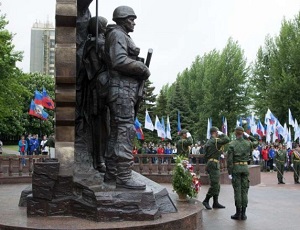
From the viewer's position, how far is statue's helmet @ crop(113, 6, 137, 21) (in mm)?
7781

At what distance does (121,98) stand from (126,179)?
1297 mm

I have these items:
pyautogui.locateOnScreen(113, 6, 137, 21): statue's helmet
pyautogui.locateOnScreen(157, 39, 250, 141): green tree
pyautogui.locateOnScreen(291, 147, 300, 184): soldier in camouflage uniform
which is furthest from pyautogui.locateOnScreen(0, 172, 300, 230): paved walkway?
pyautogui.locateOnScreen(157, 39, 250, 141): green tree

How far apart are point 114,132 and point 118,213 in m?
1.35

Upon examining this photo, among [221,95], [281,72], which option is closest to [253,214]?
[281,72]

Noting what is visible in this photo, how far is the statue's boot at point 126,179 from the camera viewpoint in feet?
24.0

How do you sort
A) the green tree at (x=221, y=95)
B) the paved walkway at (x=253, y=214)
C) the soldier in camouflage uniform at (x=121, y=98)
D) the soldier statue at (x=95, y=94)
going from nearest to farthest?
the soldier in camouflage uniform at (x=121, y=98) → the paved walkway at (x=253, y=214) → the soldier statue at (x=95, y=94) → the green tree at (x=221, y=95)

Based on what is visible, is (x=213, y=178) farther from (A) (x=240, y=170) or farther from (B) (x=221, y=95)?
(B) (x=221, y=95)

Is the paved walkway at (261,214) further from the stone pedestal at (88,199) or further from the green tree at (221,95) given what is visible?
the green tree at (221,95)

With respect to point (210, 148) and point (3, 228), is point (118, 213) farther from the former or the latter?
point (210, 148)

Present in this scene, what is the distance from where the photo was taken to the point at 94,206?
276 inches

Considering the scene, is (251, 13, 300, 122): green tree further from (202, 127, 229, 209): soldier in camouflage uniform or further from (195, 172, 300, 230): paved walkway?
(202, 127, 229, 209): soldier in camouflage uniform

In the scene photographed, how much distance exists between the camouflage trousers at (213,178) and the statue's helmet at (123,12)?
4.53 meters

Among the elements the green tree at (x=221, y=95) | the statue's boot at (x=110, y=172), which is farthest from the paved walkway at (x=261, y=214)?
the green tree at (x=221, y=95)

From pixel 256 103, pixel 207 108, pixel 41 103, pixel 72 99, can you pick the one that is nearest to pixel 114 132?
pixel 72 99
